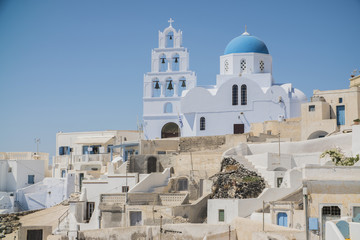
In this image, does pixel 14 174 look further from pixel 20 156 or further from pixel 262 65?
pixel 262 65

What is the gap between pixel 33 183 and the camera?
125 ft

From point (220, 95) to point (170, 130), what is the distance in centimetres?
426

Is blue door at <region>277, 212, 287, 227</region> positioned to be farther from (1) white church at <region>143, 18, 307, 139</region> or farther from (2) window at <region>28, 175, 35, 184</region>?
(2) window at <region>28, 175, 35, 184</region>

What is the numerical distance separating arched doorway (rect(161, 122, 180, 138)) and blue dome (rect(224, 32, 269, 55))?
5562mm

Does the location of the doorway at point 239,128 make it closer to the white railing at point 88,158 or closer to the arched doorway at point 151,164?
the arched doorway at point 151,164

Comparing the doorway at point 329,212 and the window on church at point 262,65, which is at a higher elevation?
the window on church at point 262,65

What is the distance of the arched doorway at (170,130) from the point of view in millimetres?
38125

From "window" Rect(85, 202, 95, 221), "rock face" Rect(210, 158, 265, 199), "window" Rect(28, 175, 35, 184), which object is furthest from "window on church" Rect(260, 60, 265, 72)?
"window" Rect(28, 175, 35, 184)

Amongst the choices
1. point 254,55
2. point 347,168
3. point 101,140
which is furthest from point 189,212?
point 101,140

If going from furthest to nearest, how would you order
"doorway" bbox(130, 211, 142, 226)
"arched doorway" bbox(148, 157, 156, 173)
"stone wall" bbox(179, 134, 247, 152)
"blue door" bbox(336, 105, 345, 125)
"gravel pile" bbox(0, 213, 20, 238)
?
1. "arched doorway" bbox(148, 157, 156, 173)
2. "stone wall" bbox(179, 134, 247, 152)
3. "blue door" bbox(336, 105, 345, 125)
4. "gravel pile" bbox(0, 213, 20, 238)
5. "doorway" bbox(130, 211, 142, 226)

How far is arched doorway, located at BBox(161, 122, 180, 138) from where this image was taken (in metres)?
38.1

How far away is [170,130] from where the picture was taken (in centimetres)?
3825

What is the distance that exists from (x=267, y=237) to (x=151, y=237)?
5.67m

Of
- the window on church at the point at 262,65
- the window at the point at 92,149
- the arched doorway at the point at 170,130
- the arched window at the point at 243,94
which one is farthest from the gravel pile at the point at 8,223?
the window on church at the point at 262,65
